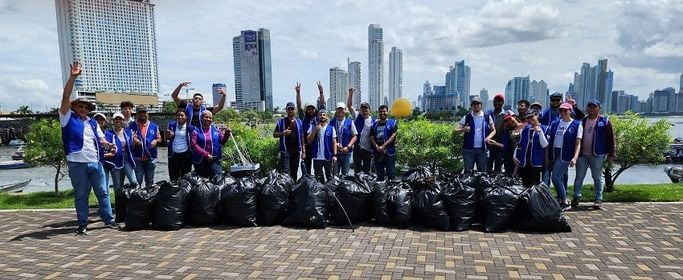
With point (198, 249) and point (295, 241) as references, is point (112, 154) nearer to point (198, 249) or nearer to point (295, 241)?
point (198, 249)

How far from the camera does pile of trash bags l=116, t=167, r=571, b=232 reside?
181 inches

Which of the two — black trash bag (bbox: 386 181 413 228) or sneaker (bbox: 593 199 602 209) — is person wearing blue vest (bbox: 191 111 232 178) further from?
sneaker (bbox: 593 199 602 209)

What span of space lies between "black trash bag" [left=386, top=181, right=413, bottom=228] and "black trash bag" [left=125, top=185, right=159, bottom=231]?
9.38ft

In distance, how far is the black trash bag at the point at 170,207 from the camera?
4715 mm

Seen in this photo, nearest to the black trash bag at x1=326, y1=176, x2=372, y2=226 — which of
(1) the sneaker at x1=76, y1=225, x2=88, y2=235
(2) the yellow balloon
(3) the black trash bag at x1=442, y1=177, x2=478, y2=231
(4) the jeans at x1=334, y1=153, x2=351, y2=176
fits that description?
(3) the black trash bag at x1=442, y1=177, x2=478, y2=231

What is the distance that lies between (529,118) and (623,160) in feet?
12.4

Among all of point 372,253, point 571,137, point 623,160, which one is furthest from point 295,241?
point 623,160

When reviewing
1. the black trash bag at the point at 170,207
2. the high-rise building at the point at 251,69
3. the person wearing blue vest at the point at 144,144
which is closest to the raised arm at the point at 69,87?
the person wearing blue vest at the point at 144,144

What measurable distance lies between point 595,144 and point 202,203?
16.5 ft

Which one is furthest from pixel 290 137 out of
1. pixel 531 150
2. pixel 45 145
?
pixel 45 145

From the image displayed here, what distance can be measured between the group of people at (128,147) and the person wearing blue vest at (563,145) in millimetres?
4590

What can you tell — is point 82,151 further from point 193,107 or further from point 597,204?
point 597,204

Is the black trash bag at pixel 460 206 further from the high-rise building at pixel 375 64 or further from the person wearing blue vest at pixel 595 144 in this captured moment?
the high-rise building at pixel 375 64

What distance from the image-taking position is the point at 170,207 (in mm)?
4742
